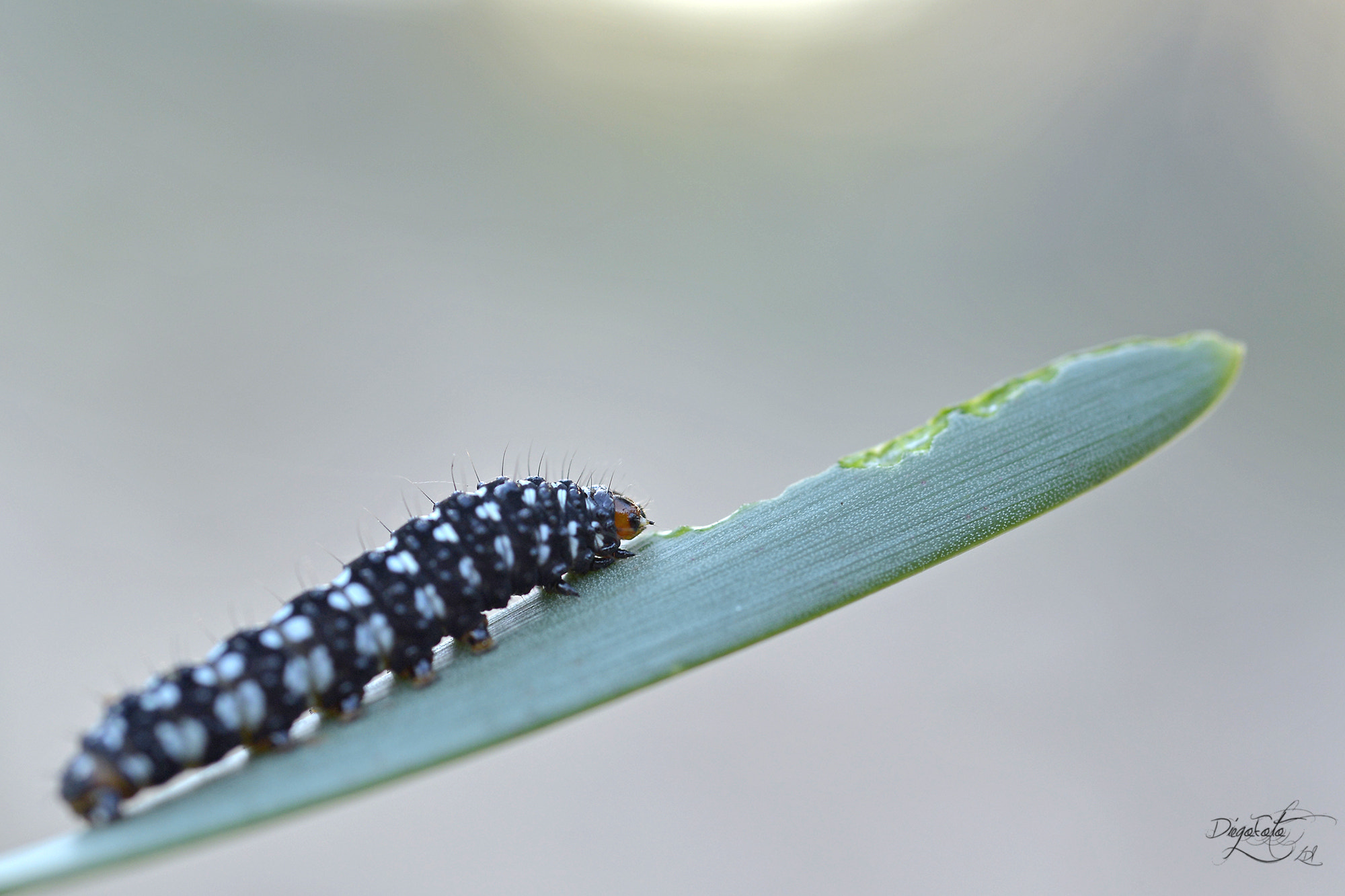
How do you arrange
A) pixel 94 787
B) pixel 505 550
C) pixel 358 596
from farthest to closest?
pixel 505 550, pixel 358 596, pixel 94 787

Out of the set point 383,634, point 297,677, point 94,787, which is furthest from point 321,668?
point 94,787

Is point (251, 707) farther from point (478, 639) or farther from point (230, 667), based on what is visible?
point (478, 639)

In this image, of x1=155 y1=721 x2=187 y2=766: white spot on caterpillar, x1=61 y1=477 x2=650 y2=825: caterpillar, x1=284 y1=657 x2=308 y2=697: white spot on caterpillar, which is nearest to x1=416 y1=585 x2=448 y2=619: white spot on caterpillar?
x1=61 y1=477 x2=650 y2=825: caterpillar

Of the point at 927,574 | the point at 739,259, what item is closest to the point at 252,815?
the point at 927,574

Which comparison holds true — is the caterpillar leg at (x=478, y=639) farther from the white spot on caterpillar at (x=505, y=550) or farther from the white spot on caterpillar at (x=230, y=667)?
the white spot on caterpillar at (x=230, y=667)

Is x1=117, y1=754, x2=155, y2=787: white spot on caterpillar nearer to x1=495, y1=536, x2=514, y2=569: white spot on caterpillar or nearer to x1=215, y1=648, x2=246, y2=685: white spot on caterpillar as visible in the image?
x1=215, y1=648, x2=246, y2=685: white spot on caterpillar

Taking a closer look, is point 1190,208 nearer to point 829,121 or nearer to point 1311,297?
point 1311,297
